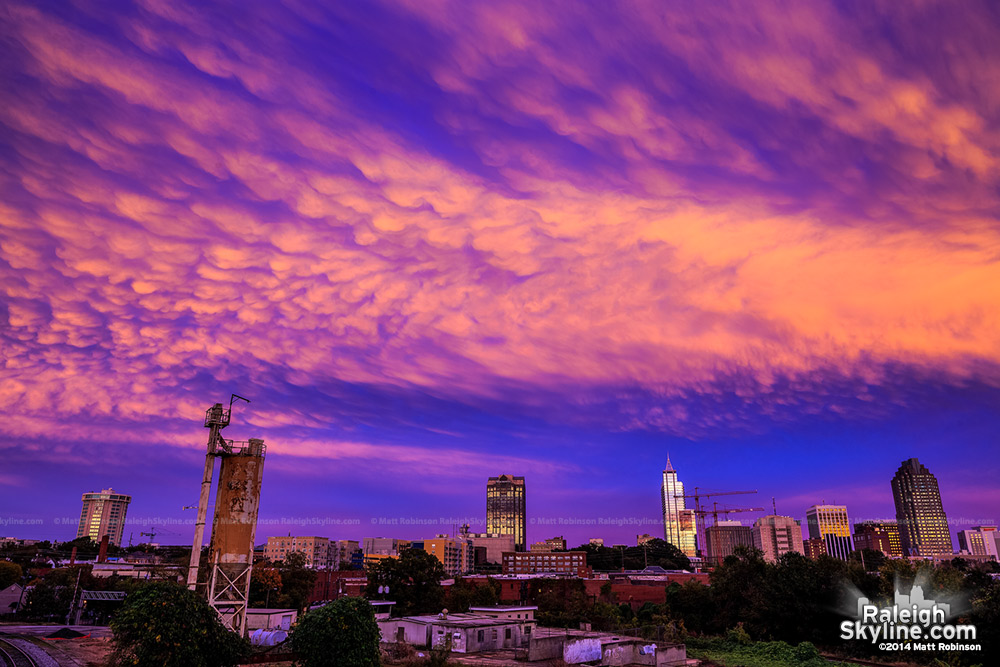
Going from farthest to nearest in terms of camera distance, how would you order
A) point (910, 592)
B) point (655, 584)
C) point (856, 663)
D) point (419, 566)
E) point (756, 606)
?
point (655, 584) < point (419, 566) < point (756, 606) < point (910, 592) < point (856, 663)

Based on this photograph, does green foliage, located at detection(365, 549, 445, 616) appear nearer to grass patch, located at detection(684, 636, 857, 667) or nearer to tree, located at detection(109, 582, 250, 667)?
grass patch, located at detection(684, 636, 857, 667)

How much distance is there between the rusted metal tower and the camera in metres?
36.7

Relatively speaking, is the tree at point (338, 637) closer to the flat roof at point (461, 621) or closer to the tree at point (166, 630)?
the tree at point (166, 630)

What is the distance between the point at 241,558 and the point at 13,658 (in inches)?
641

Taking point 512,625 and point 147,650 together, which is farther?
point 512,625

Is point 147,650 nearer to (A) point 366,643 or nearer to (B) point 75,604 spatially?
(A) point 366,643

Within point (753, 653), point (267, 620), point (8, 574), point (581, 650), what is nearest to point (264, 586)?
point (267, 620)

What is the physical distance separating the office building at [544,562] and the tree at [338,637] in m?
143

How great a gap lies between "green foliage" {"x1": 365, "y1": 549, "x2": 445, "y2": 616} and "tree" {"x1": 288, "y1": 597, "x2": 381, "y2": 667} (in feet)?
Result: 161

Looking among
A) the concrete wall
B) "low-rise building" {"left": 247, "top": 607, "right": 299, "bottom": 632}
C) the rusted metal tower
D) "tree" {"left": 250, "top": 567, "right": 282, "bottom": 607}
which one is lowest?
the concrete wall

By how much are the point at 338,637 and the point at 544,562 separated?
157268 mm

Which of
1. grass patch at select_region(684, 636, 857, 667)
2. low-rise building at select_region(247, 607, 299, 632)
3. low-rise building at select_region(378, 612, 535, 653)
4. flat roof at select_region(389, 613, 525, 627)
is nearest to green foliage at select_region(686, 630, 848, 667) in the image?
grass patch at select_region(684, 636, 857, 667)

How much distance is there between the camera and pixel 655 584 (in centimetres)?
8962

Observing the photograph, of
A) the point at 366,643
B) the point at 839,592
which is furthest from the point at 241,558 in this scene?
the point at 839,592
